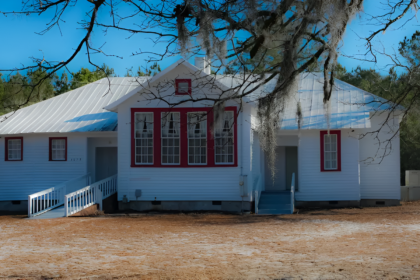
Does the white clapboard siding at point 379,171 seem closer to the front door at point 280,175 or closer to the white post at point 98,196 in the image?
the front door at point 280,175

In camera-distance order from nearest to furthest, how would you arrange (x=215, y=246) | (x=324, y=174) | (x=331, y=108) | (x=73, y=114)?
(x=215, y=246) → (x=324, y=174) → (x=331, y=108) → (x=73, y=114)

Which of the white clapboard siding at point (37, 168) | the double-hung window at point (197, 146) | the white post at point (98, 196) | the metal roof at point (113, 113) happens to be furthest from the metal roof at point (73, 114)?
the double-hung window at point (197, 146)

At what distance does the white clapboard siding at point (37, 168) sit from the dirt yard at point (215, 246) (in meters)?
3.94

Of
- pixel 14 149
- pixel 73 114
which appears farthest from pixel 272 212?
pixel 14 149

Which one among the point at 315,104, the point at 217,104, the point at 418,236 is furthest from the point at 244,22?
the point at 315,104

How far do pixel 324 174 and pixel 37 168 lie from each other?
12344mm

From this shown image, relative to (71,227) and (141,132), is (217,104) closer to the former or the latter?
(71,227)

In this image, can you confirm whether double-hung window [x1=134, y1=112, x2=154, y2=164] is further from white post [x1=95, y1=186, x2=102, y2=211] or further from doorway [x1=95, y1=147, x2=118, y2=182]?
doorway [x1=95, y1=147, x2=118, y2=182]

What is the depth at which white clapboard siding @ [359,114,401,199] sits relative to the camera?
19.7 meters

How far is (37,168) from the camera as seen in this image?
67.3 feet

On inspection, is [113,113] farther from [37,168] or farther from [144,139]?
[144,139]

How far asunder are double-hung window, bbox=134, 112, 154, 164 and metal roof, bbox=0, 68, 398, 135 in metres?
1.53

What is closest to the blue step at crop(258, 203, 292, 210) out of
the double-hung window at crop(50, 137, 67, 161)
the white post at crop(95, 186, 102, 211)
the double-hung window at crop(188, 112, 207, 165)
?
the double-hung window at crop(188, 112, 207, 165)

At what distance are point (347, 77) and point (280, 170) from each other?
68.9ft
